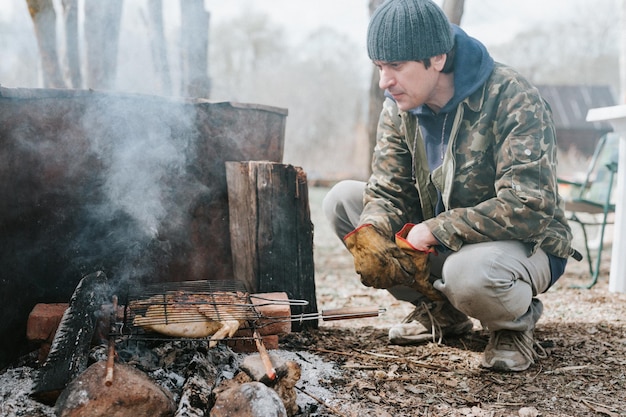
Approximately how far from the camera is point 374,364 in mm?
2584

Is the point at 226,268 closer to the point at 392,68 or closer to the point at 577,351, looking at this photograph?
the point at 392,68

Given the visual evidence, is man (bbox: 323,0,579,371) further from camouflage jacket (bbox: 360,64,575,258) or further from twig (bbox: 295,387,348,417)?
twig (bbox: 295,387,348,417)

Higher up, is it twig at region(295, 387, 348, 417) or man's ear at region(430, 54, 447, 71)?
man's ear at region(430, 54, 447, 71)

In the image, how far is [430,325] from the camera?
9.83 feet

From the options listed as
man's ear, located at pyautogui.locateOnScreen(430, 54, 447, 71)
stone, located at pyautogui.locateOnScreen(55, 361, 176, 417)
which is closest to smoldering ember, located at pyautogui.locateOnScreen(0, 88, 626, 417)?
stone, located at pyautogui.locateOnScreen(55, 361, 176, 417)

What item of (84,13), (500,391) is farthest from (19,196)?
(84,13)

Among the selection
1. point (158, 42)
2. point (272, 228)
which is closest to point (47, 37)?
point (158, 42)

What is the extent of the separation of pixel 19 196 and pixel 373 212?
5.28 feet

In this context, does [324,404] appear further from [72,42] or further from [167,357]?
[72,42]

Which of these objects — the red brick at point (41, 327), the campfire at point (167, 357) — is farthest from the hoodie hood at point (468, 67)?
the red brick at point (41, 327)

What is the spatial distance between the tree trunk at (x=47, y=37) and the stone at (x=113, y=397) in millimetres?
3966

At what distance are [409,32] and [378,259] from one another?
989 mm

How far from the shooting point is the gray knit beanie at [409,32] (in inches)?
93.1

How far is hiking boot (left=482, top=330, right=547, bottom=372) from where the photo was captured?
8.27 feet
